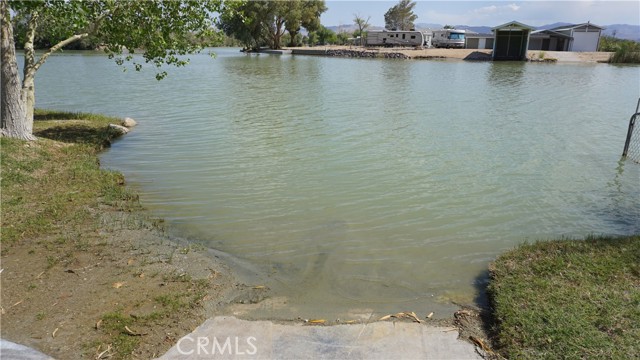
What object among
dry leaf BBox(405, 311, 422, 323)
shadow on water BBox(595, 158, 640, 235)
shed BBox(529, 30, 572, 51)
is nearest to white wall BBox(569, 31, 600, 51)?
shed BBox(529, 30, 572, 51)

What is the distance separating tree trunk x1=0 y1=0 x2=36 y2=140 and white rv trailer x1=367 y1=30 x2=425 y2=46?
80.8 meters

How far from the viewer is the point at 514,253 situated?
6328mm

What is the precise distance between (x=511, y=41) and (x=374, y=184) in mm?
63606

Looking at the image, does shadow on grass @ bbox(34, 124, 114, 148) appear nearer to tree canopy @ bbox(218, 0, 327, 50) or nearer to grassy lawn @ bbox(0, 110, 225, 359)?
grassy lawn @ bbox(0, 110, 225, 359)

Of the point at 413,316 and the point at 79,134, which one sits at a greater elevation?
the point at 79,134

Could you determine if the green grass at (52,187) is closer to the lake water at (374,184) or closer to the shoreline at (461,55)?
the lake water at (374,184)

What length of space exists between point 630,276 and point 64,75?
36.3 meters

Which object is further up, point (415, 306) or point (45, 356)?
point (45, 356)

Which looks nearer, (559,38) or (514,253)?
(514,253)

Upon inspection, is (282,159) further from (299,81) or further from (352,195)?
(299,81)

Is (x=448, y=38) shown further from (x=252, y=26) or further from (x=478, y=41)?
(x=252, y=26)

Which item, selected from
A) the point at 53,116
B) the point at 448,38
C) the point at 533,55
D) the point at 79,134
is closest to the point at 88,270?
the point at 79,134

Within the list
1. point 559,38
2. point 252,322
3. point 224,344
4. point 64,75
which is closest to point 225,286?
point 252,322

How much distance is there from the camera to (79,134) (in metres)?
13.5
